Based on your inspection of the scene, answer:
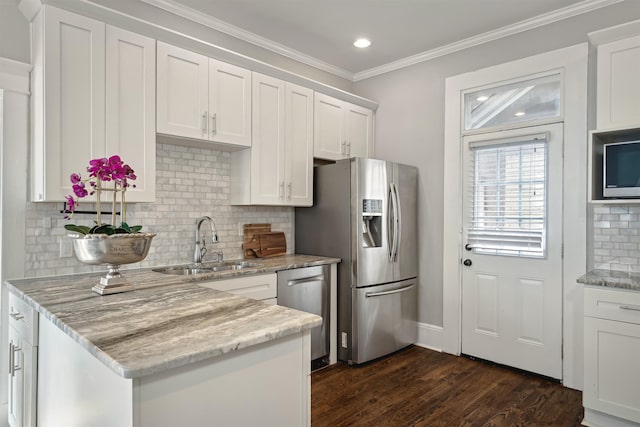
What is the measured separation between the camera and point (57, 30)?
7.47 feet

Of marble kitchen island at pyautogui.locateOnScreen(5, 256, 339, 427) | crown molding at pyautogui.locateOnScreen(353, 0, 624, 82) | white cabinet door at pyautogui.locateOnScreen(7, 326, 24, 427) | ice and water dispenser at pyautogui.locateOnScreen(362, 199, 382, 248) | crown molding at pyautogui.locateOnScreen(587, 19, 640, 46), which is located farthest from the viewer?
ice and water dispenser at pyautogui.locateOnScreen(362, 199, 382, 248)

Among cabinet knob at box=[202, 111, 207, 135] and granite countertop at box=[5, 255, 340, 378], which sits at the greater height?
cabinet knob at box=[202, 111, 207, 135]

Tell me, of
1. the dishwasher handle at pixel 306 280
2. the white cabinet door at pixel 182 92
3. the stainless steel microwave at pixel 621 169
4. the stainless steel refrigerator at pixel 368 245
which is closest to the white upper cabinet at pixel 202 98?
the white cabinet door at pixel 182 92

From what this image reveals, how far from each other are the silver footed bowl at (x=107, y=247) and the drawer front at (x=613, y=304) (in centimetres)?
261

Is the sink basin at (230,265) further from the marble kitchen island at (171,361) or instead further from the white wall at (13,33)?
the white wall at (13,33)

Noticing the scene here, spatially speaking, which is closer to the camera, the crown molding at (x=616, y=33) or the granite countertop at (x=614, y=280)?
the granite countertop at (x=614, y=280)

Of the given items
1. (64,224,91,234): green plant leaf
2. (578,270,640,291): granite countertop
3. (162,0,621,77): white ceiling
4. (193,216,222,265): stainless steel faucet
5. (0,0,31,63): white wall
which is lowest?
(578,270,640,291): granite countertop

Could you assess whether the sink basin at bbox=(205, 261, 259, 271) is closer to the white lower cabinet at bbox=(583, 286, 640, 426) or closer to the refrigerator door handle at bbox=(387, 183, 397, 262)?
the refrigerator door handle at bbox=(387, 183, 397, 262)

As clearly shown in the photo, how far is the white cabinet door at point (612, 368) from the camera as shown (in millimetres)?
2291

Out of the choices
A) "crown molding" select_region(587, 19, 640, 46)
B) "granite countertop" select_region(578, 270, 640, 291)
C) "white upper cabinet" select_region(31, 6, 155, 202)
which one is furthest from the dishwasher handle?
"crown molding" select_region(587, 19, 640, 46)

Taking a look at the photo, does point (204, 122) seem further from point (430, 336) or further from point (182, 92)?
point (430, 336)

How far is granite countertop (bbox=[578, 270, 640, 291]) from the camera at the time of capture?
230 centimetres

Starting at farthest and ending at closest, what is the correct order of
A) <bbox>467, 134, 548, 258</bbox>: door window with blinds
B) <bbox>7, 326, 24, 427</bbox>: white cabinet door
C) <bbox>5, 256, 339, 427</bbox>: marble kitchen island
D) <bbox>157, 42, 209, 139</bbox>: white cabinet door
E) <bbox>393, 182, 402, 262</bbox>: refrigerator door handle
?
<bbox>393, 182, 402, 262</bbox>: refrigerator door handle
<bbox>467, 134, 548, 258</bbox>: door window with blinds
<bbox>157, 42, 209, 139</bbox>: white cabinet door
<bbox>7, 326, 24, 427</bbox>: white cabinet door
<bbox>5, 256, 339, 427</bbox>: marble kitchen island

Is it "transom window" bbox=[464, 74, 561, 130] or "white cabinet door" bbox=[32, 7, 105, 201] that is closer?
"white cabinet door" bbox=[32, 7, 105, 201]
